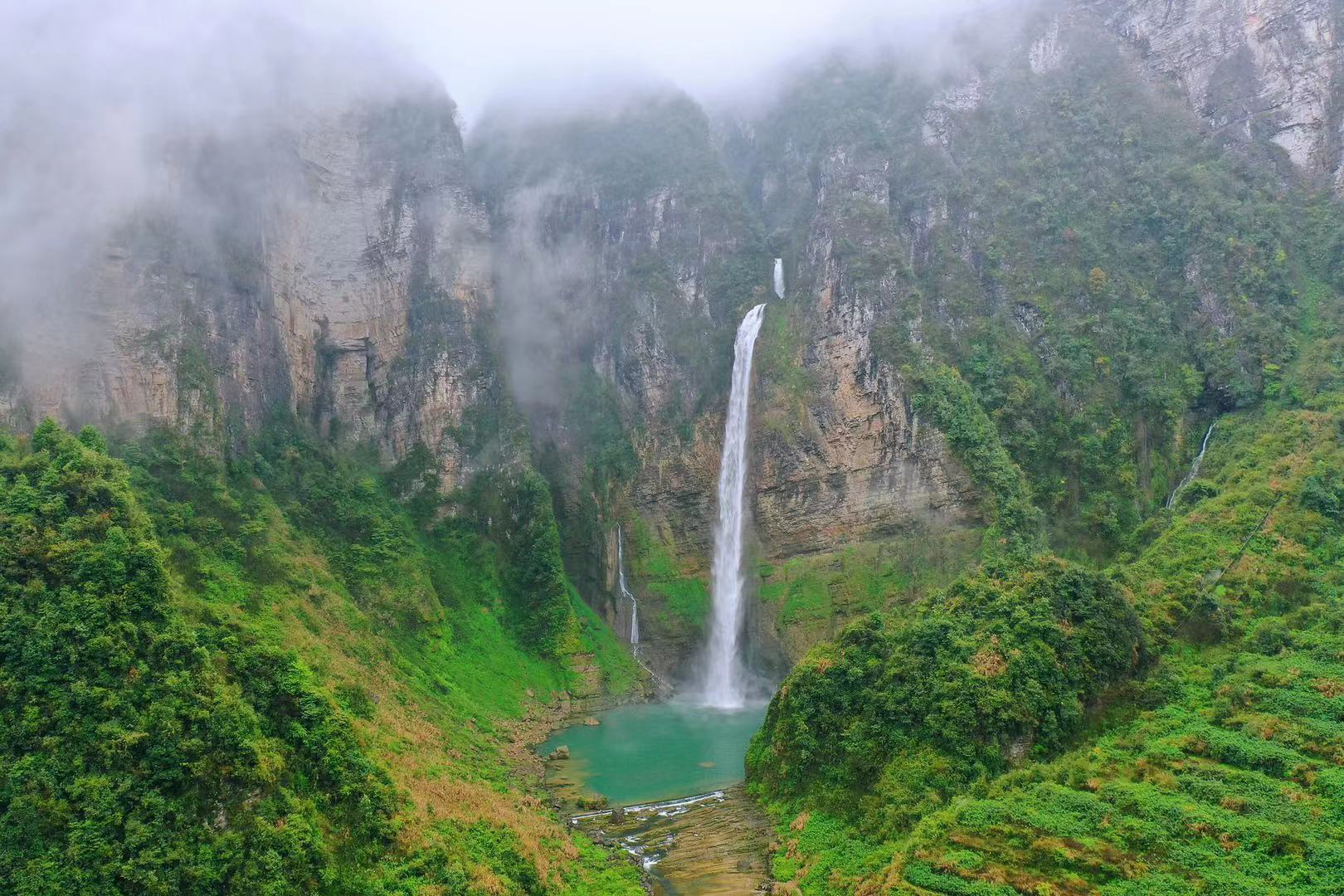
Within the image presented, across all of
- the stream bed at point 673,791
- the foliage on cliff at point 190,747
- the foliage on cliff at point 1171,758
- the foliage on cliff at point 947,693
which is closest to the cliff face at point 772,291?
the stream bed at point 673,791

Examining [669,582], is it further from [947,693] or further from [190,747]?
[190,747]

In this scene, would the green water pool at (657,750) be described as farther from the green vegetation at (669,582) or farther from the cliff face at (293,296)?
the cliff face at (293,296)

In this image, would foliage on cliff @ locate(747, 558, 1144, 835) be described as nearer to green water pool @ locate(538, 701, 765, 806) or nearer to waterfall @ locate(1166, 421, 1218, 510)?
green water pool @ locate(538, 701, 765, 806)

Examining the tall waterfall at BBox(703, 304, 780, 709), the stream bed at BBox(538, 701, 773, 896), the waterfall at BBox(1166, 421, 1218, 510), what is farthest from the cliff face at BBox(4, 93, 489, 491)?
the waterfall at BBox(1166, 421, 1218, 510)

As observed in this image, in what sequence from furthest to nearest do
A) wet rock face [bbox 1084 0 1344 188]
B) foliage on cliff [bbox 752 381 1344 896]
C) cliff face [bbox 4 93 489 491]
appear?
wet rock face [bbox 1084 0 1344 188]
cliff face [bbox 4 93 489 491]
foliage on cliff [bbox 752 381 1344 896]

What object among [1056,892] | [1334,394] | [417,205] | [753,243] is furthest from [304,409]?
[1334,394]

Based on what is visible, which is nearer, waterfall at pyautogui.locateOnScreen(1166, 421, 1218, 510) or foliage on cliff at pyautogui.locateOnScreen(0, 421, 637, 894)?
foliage on cliff at pyautogui.locateOnScreen(0, 421, 637, 894)

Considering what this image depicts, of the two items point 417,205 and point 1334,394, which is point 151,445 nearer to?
point 417,205
